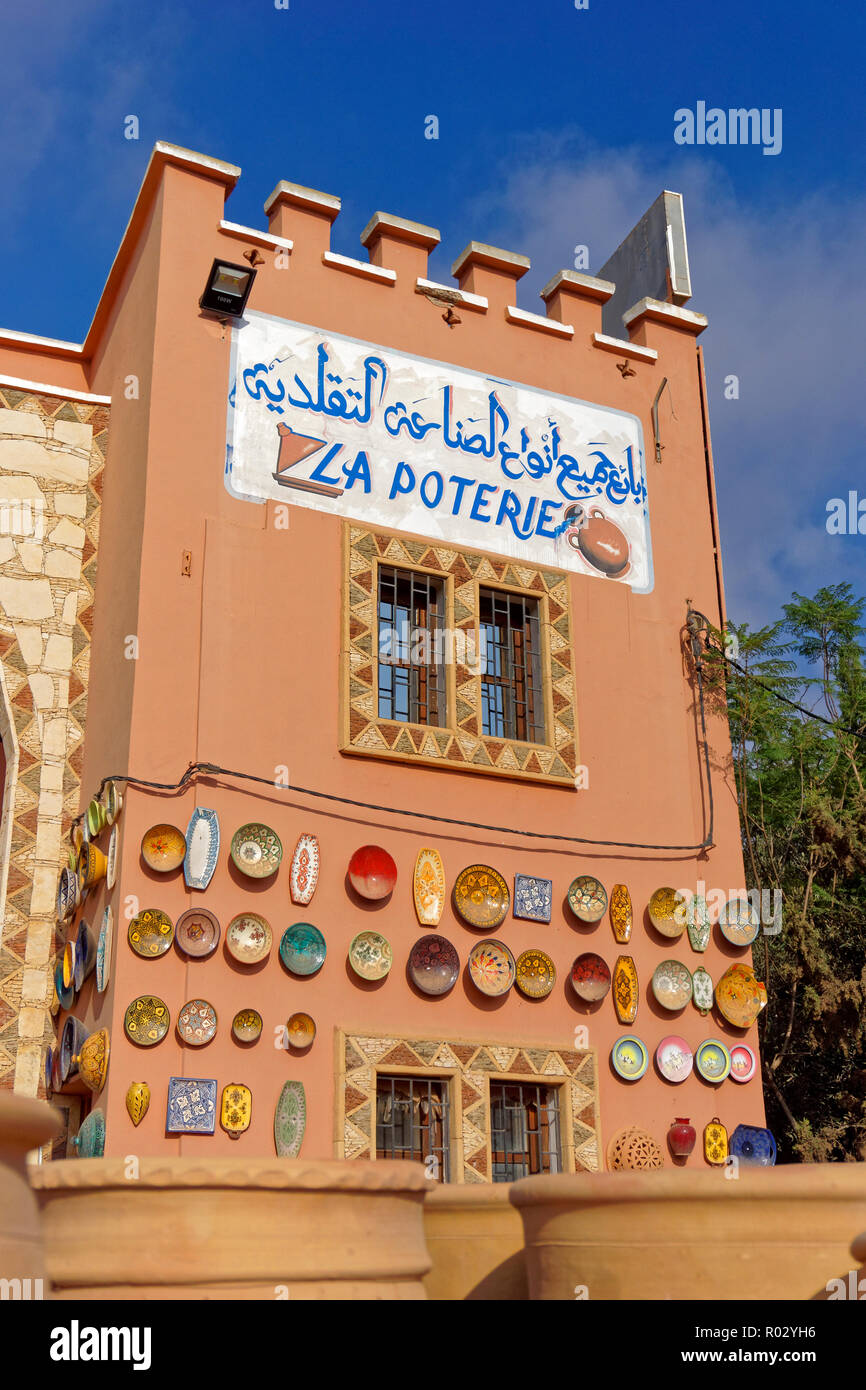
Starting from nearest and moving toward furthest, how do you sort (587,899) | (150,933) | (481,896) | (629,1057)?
1. (150,933)
2. (481,896)
3. (629,1057)
4. (587,899)

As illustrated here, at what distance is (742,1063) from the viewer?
11.9m

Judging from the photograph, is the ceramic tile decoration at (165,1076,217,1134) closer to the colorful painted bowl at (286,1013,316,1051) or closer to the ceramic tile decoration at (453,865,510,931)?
the colorful painted bowl at (286,1013,316,1051)

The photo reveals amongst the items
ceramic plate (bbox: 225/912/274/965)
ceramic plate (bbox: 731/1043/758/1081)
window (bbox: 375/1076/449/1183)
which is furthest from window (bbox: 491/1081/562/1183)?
ceramic plate (bbox: 225/912/274/965)

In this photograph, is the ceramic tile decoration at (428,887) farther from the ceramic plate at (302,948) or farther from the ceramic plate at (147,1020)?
the ceramic plate at (147,1020)

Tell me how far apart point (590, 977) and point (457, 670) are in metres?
2.76

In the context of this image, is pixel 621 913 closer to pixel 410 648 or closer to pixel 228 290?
pixel 410 648

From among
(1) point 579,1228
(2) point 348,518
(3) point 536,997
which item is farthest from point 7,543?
(1) point 579,1228

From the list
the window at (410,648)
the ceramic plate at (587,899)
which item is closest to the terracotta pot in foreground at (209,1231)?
the ceramic plate at (587,899)

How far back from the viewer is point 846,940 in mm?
14750

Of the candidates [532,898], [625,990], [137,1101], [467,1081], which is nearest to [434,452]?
[532,898]

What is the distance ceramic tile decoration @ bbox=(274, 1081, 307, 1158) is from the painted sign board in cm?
469

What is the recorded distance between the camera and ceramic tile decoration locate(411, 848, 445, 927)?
35.6 feet
